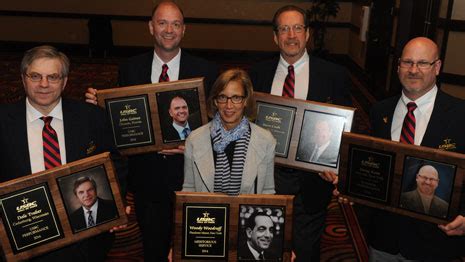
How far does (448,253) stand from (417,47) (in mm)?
1019

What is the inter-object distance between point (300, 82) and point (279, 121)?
0.37 meters

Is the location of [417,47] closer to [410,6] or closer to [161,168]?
[161,168]

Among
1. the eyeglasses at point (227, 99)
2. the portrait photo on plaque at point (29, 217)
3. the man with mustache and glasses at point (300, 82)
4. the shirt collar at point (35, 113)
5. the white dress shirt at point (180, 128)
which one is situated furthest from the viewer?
the man with mustache and glasses at point (300, 82)

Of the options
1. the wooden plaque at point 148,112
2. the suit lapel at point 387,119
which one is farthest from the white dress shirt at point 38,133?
the suit lapel at point 387,119

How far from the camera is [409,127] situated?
2.47 metres

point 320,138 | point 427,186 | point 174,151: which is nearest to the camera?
point 427,186

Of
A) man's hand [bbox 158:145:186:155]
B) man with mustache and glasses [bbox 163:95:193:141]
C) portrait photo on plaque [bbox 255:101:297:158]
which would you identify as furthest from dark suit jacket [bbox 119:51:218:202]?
portrait photo on plaque [bbox 255:101:297:158]

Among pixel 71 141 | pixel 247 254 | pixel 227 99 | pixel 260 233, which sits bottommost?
pixel 247 254

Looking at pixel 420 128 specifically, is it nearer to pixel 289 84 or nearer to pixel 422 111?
pixel 422 111

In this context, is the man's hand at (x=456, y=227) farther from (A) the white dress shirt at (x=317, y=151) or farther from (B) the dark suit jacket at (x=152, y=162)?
(B) the dark suit jacket at (x=152, y=162)

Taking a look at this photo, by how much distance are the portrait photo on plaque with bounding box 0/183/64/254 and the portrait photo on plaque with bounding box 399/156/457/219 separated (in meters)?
1.62

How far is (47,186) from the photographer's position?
2.20m

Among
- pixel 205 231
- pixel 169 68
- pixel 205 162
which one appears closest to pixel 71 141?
pixel 205 162

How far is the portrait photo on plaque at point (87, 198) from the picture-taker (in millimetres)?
2248
